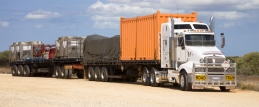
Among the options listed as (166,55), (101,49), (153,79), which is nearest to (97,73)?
(101,49)

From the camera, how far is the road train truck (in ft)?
79.2

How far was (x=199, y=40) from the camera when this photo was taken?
25.6 m

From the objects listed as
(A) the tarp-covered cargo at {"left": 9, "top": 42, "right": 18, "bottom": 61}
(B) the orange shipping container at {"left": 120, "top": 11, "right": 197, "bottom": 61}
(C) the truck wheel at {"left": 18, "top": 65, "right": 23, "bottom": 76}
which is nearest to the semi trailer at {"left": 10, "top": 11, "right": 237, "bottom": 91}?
(B) the orange shipping container at {"left": 120, "top": 11, "right": 197, "bottom": 61}

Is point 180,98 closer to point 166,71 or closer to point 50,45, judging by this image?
point 166,71

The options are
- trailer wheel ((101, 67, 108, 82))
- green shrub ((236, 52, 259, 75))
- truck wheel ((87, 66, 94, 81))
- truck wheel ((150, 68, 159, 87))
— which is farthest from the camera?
green shrub ((236, 52, 259, 75))

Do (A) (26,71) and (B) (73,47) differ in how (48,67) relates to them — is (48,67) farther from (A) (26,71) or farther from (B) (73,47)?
(B) (73,47)

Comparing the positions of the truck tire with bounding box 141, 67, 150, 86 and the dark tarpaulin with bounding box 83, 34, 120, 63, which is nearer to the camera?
the truck tire with bounding box 141, 67, 150, 86

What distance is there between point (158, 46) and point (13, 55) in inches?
1076

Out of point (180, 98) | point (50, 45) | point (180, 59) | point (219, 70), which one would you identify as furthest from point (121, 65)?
point (50, 45)

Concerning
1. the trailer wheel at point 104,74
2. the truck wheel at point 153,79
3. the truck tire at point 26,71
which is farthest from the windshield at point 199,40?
the truck tire at point 26,71

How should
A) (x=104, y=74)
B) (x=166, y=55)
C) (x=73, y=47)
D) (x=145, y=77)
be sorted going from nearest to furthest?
(x=166, y=55), (x=145, y=77), (x=104, y=74), (x=73, y=47)

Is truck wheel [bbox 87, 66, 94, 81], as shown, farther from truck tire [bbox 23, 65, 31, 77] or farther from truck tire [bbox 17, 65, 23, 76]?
truck tire [bbox 17, 65, 23, 76]

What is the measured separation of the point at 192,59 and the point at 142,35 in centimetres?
554

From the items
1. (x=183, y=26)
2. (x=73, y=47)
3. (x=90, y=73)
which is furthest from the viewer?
(x=73, y=47)
